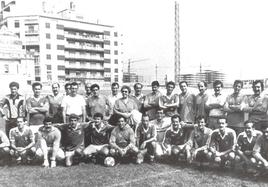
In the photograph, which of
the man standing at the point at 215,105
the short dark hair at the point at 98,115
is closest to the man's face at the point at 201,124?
the man standing at the point at 215,105

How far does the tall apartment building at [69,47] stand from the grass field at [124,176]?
168 ft

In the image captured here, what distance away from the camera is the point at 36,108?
328 inches

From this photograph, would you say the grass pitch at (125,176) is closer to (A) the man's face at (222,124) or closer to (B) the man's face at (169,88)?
(A) the man's face at (222,124)

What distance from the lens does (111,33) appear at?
76062 mm

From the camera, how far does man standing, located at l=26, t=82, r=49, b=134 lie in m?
8.34

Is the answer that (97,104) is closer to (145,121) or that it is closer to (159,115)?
(145,121)

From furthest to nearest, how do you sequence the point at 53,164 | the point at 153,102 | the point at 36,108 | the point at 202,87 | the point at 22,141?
the point at 153,102 → the point at 202,87 → the point at 36,108 → the point at 22,141 → the point at 53,164

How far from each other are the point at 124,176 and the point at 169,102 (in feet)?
8.49

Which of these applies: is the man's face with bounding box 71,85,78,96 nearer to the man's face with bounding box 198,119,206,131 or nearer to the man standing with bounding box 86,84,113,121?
the man standing with bounding box 86,84,113,121

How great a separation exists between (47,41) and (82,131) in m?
59.9

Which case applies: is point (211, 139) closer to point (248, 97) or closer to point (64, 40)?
point (248, 97)

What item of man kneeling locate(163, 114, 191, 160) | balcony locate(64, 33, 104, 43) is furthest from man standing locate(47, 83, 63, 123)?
balcony locate(64, 33, 104, 43)

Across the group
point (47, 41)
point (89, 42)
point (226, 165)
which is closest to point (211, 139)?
point (226, 165)

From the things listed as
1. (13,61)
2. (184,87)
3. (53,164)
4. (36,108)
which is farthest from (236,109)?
(13,61)
